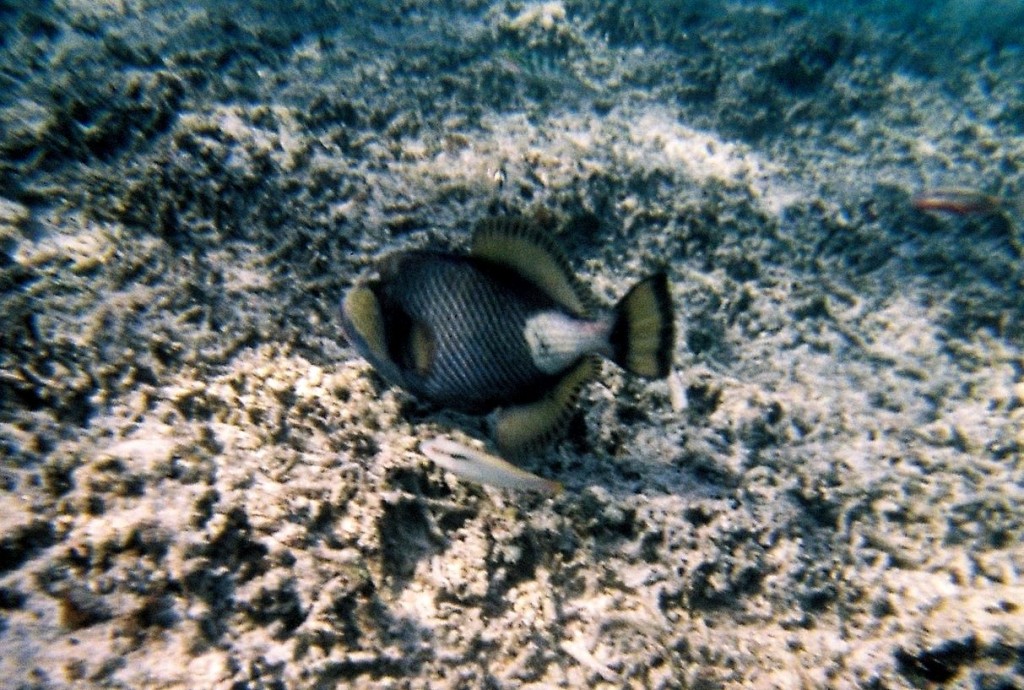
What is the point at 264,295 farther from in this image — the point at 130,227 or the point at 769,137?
the point at 769,137

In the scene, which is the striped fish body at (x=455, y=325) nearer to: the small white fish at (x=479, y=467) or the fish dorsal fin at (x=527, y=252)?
the fish dorsal fin at (x=527, y=252)

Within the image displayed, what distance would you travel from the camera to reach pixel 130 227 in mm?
2375

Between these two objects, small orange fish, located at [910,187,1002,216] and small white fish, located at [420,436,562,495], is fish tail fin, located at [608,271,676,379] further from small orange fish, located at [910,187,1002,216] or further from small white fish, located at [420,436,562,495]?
small orange fish, located at [910,187,1002,216]

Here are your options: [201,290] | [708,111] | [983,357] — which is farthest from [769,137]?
[201,290]

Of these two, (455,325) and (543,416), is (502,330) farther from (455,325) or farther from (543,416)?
(543,416)

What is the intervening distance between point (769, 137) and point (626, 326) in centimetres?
420

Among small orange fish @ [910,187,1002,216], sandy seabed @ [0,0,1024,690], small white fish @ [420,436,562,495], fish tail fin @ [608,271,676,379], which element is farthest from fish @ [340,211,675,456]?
small orange fish @ [910,187,1002,216]

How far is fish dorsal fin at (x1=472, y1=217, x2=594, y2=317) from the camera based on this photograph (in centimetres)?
189

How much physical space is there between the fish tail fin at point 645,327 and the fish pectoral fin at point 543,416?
0.52ft

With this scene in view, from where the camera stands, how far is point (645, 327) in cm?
179

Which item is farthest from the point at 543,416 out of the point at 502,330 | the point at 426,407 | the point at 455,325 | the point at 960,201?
the point at 960,201

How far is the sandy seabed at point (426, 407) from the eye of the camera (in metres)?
1.63

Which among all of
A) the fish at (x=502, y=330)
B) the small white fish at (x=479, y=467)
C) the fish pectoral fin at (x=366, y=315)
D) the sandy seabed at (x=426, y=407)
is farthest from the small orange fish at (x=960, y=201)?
the fish pectoral fin at (x=366, y=315)

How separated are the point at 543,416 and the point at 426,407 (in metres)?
0.55
